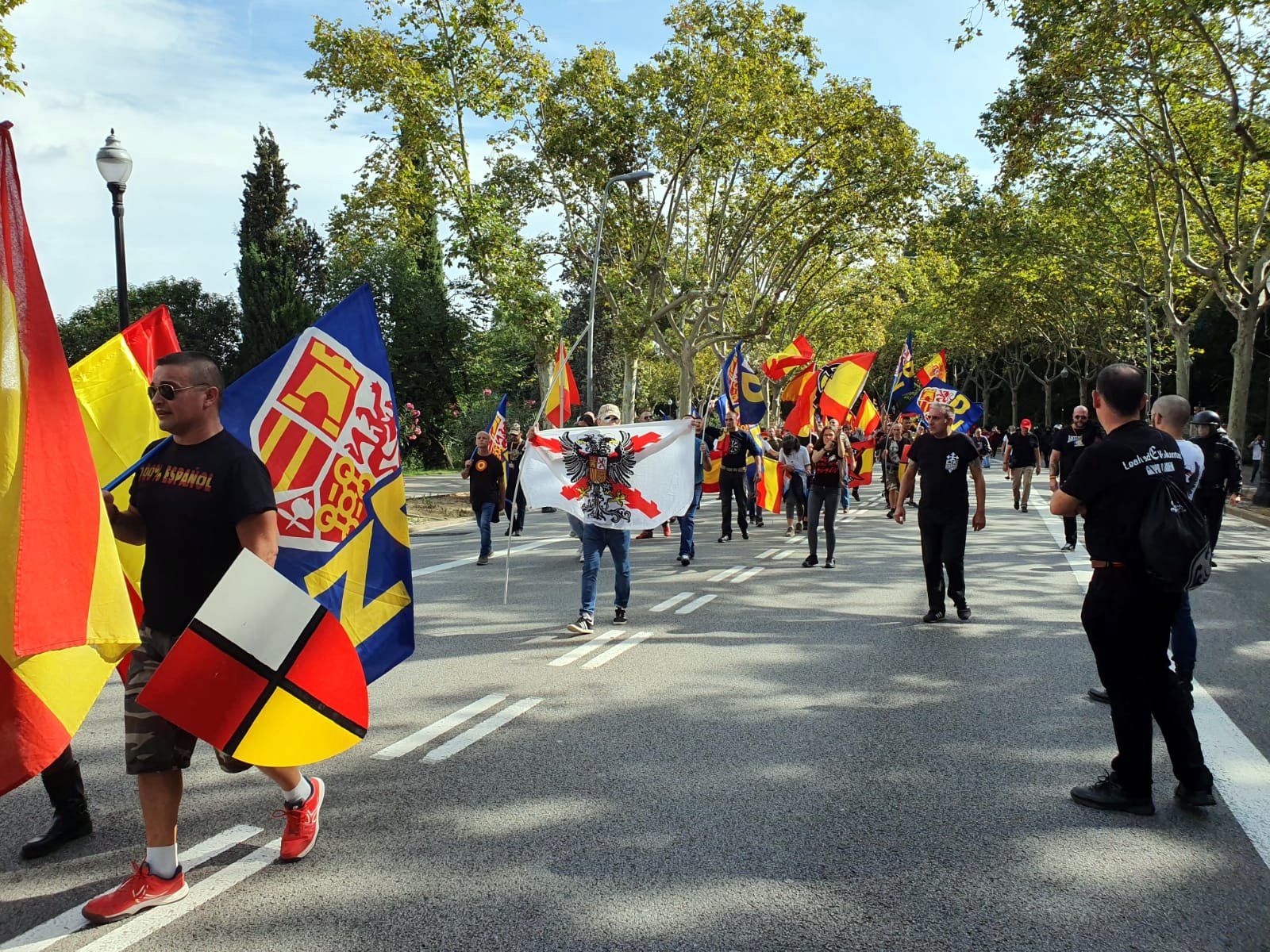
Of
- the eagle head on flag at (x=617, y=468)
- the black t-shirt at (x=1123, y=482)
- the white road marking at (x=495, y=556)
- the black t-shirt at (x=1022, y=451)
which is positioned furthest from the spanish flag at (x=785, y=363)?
the black t-shirt at (x=1123, y=482)

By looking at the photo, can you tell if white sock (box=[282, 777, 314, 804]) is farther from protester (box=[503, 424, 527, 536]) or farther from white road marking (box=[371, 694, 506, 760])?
protester (box=[503, 424, 527, 536])

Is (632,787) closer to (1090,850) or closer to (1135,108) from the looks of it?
(1090,850)

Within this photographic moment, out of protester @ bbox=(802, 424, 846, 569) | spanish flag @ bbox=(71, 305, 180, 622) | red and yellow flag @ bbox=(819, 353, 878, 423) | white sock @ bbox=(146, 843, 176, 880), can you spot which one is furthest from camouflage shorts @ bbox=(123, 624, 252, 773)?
red and yellow flag @ bbox=(819, 353, 878, 423)

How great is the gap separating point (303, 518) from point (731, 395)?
13933mm

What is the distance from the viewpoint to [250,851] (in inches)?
148

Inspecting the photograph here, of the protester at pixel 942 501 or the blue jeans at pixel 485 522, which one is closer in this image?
the protester at pixel 942 501

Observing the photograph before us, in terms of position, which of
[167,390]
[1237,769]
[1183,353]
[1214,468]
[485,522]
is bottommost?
[1237,769]

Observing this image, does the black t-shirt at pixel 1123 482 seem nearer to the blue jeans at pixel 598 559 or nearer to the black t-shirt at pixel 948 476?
the black t-shirt at pixel 948 476

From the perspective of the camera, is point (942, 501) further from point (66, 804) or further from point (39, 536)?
point (39, 536)

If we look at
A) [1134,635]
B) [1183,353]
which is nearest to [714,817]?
[1134,635]

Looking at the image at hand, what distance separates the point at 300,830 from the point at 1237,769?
13.4 feet

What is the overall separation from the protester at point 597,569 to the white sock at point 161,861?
15.4 ft

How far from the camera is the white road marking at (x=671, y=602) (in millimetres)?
9156

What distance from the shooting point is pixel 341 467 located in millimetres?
4613
